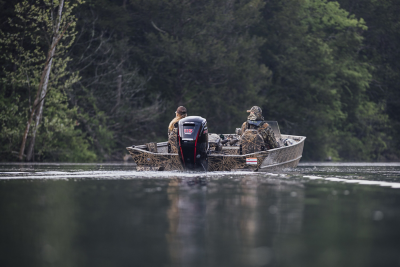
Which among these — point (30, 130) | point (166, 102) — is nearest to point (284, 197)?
point (30, 130)

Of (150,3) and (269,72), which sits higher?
(150,3)

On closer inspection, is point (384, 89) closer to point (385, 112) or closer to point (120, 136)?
point (385, 112)

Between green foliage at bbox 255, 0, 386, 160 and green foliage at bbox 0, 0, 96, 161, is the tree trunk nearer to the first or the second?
green foliage at bbox 0, 0, 96, 161

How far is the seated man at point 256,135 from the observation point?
17516 millimetres

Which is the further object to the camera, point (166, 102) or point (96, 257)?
point (166, 102)

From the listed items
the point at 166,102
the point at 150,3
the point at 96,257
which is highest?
the point at 150,3

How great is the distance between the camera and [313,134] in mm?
46062

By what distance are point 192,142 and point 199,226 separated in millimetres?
8323

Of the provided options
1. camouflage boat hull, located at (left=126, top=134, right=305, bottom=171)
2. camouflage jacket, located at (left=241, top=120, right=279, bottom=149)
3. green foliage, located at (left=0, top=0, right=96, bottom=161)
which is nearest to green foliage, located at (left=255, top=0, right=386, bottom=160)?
green foliage, located at (left=0, top=0, right=96, bottom=161)

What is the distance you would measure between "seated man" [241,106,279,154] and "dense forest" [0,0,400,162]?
12485 millimetres

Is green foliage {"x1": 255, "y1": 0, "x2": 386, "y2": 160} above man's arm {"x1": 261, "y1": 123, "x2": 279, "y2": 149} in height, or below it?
above

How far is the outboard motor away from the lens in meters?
15.4

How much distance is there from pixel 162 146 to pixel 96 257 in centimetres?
1475

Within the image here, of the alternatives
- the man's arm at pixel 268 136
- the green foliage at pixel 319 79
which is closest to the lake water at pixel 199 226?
the man's arm at pixel 268 136
